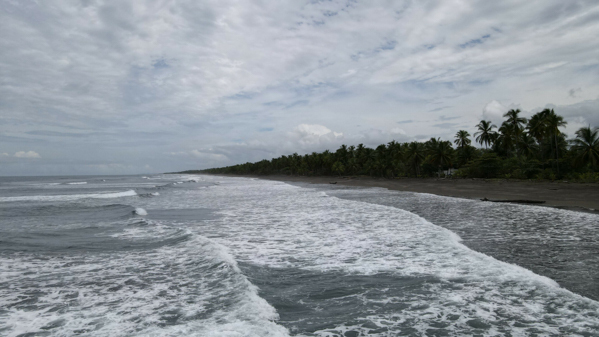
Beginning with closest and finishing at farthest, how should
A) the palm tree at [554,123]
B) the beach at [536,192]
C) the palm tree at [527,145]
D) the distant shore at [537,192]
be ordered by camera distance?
the distant shore at [537,192]
the beach at [536,192]
the palm tree at [554,123]
the palm tree at [527,145]

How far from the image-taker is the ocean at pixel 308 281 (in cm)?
507

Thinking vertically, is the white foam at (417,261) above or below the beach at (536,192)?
below

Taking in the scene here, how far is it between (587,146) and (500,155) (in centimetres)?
2559

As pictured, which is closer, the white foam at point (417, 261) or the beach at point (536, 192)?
the white foam at point (417, 261)

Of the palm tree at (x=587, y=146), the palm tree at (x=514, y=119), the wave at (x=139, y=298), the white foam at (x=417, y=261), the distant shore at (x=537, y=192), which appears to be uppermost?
the palm tree at (x=514, y=119)

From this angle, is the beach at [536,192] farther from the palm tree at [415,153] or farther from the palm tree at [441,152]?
the palm tree at [415,153]

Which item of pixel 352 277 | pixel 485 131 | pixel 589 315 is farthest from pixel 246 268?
pixel 485 131

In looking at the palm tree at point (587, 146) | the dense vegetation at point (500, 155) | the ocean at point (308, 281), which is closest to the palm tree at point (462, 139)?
the dense vegetation at point (500, 155)

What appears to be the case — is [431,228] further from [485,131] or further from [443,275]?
[485,131]

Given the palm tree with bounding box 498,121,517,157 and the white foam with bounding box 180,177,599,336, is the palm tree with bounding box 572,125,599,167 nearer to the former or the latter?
the palm tree with bounding box 498,121,517,157

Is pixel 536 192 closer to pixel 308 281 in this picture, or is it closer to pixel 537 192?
pixel 537 192

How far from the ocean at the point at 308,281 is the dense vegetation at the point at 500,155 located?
38.1 m

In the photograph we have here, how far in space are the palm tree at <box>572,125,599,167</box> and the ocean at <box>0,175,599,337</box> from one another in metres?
37.3

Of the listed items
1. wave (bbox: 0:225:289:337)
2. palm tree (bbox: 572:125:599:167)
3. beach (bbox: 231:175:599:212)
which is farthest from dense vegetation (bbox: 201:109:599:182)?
wave (bbox: 0:225:289:337)
